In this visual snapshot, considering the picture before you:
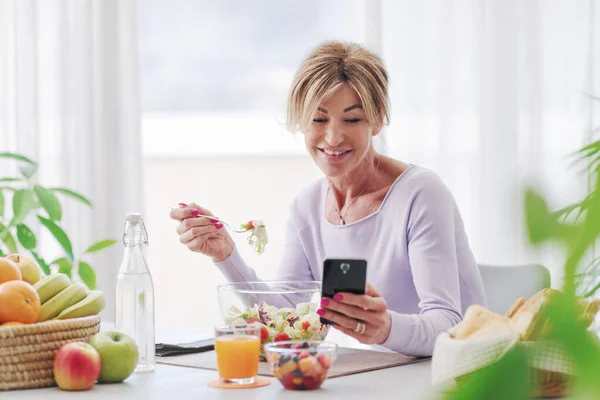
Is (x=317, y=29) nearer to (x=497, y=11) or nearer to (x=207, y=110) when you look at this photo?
(x=207, y=110)

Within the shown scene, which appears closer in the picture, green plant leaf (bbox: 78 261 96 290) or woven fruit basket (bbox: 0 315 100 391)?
woven fruit basket (bbox: 0 315 100 391)

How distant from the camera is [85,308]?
1451mm

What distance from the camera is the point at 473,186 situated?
3.32 m

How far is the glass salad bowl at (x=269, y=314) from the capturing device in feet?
5.11

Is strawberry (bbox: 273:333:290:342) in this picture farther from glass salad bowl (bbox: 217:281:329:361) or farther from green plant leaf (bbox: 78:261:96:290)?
green plant leaf (bbox: 78:261:96:290)

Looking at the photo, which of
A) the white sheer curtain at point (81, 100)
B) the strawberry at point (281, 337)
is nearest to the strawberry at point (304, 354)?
the strawberry at point (281, 337)

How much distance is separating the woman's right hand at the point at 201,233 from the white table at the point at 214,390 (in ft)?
1.58

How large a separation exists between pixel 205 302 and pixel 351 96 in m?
2.16

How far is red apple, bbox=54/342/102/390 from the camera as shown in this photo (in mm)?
1331

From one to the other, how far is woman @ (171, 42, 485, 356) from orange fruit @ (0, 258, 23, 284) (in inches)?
20.1

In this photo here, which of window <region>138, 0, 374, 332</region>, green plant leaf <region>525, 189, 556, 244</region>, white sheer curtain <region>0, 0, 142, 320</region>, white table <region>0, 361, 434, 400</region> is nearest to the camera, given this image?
green plant leaf <region>525, 189, 556, 244</region>

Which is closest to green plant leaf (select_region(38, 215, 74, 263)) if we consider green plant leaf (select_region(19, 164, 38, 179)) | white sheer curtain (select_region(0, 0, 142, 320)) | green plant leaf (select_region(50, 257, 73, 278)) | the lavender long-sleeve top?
green plant leaf (select_region(50, 257, 73, 278))

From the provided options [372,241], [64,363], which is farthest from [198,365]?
[372,241]

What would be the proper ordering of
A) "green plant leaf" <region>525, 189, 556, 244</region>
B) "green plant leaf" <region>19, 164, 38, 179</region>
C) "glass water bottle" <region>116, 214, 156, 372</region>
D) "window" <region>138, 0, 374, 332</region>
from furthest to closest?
"window" <region>138, 0, 374, 332</region> < "green plant leaf" <region>19, 164, 38, 179</region> < "glass water bottle" <region>116, 214, 156, 372</region> < "green plant leaf" <region>525, 189, 556, 244</region>
